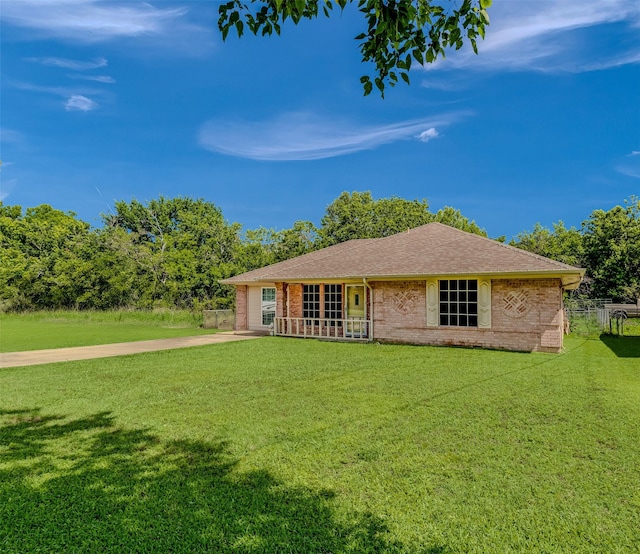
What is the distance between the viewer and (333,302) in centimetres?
1625

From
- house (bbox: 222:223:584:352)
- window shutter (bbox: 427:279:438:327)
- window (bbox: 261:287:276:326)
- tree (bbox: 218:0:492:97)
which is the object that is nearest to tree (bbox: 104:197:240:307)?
window (bbox: 261:287:276:326)

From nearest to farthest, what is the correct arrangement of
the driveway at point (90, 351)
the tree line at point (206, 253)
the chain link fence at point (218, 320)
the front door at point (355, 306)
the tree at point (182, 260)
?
1. the driveway at point (90, 351)
2. the front door at point (355, 306)
3. the chain link fence at point (218, 320)
4. the tree at point (182, 260)
5. the tree line at point (206, 253)

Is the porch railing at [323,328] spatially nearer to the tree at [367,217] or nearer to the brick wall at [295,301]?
the brick wall at [295,301]

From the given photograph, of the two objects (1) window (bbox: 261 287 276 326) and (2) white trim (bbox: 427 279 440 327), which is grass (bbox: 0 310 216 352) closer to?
(1) window (bbox: 261 287 276 326)

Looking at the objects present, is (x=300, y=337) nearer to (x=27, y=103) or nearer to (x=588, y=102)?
(x=588, y=102)

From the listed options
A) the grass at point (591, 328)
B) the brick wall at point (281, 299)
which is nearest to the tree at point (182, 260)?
the brick wall at point (281, 299)

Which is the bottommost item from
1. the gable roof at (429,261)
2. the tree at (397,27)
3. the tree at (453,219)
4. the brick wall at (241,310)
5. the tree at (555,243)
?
the brick wall at (241,310)

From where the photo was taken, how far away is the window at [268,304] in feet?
63.3

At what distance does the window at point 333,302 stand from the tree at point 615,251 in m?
24.5

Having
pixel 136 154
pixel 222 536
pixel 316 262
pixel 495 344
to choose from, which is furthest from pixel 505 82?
pixel 136 154

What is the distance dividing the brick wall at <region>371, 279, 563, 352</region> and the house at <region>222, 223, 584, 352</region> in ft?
0.09

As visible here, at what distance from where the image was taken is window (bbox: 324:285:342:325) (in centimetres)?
1611

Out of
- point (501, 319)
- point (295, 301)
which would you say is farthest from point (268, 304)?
point (501, 319)

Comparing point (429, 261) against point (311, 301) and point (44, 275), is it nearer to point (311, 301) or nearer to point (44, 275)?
point (311, 301)
